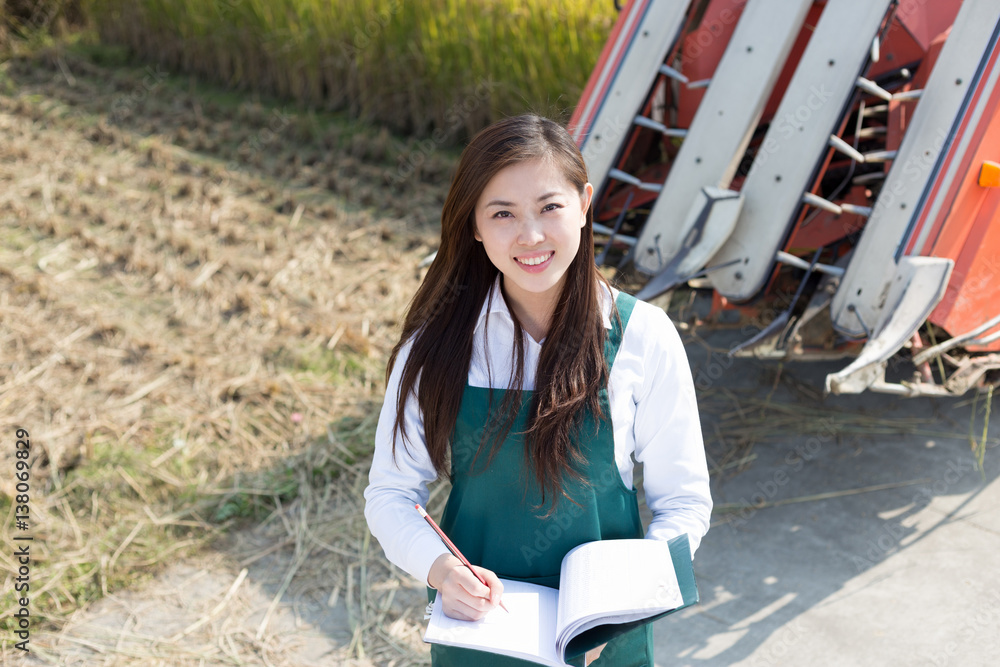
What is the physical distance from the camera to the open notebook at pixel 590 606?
4.30ft

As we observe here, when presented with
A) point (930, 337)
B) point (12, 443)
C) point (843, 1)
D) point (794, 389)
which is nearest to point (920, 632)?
point (930, 337)

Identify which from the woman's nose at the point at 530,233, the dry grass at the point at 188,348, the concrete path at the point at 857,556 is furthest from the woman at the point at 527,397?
the dry grass at the point at 188,348

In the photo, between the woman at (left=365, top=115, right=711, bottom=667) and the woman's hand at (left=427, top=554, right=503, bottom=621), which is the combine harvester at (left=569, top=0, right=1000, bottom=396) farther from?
the woman's hand at (left=427, top=554, right=503, bottom=621)

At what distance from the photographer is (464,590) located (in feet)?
4.47

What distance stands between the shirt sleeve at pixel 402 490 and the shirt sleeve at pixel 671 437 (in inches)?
15.4

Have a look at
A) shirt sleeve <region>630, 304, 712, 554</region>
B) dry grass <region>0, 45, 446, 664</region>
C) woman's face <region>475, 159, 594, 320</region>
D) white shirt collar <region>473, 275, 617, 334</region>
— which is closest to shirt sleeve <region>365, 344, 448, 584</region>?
white shirt collar <region>473, 275, 617, 334</region>

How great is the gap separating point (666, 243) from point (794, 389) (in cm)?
110

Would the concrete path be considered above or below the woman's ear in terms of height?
below

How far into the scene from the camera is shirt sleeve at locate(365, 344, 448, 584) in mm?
1422

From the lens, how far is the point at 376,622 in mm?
2725

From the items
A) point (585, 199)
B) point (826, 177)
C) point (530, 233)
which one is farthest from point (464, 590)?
point (826, 177)

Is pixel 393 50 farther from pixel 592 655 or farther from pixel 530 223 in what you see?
pixel 592 655

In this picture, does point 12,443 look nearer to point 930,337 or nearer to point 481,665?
point 481,665

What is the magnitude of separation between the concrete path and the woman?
118 cm
